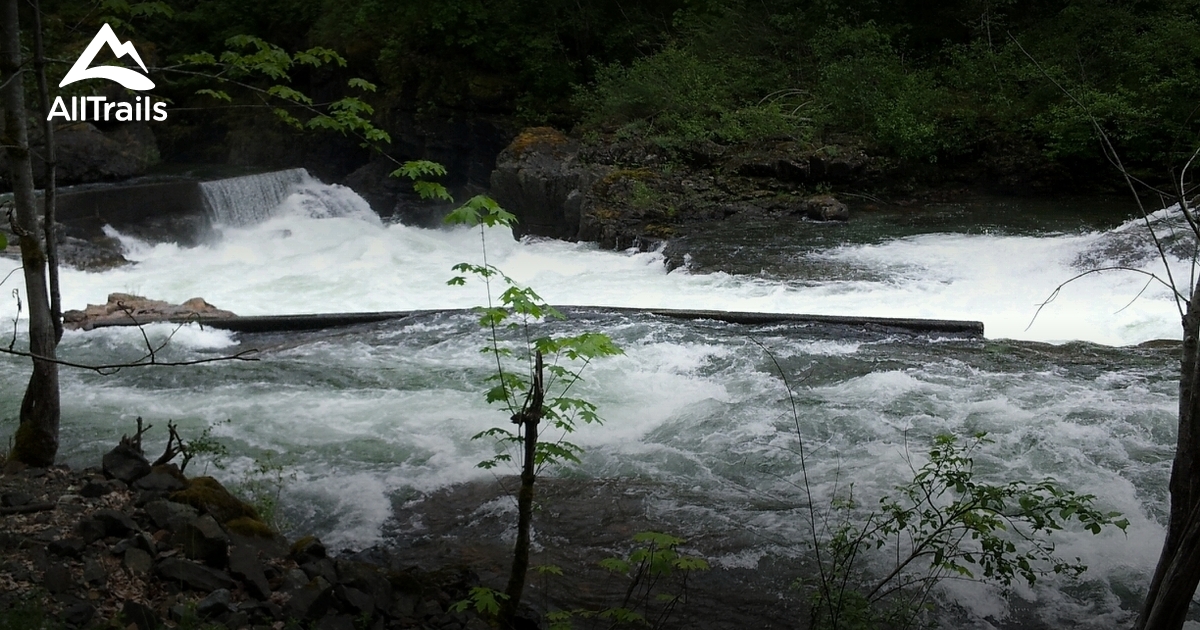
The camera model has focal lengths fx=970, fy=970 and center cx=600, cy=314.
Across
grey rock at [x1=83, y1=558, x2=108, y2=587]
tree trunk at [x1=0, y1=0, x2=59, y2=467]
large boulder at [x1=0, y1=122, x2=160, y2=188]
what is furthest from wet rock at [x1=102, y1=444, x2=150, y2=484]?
large boulder at [x1=0, y1=122, x2=160, y2=188]

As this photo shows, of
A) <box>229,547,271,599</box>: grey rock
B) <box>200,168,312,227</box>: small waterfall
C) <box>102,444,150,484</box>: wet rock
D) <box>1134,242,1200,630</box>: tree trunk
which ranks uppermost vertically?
<box>200,168,312,227</box>: small waterfall

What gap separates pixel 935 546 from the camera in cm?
430

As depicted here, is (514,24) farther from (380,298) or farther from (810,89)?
(380,298)

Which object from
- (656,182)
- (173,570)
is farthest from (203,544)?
(656,182)

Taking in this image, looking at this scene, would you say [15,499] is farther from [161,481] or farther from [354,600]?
[354,600]

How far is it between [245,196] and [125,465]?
487 inches

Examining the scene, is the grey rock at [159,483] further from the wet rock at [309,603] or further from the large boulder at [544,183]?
the large boulder at [544,183]

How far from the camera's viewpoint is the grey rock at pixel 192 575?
12.8ft

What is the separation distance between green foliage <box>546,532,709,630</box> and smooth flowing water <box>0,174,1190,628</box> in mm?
402

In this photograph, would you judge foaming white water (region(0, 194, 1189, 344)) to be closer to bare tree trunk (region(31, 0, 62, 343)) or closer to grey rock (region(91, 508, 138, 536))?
bare tree trunk (region(31, 0, 62, 343))

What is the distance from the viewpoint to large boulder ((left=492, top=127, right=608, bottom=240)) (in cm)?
1597

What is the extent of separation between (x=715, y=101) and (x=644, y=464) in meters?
12.8

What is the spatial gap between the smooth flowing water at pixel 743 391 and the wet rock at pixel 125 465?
2.78 ft

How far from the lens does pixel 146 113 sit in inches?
793
